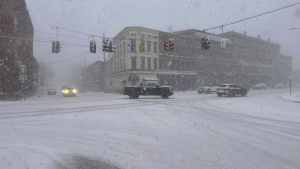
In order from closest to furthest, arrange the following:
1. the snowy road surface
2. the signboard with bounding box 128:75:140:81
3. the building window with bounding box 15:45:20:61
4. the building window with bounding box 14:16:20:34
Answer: the snowy road surface, the building window with bounding box 14:16:20:34, the building window with bounding box 15:45:20:61, the signboard with bounding box 128:75:140:81

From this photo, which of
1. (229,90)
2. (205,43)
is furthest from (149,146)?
(229,90)

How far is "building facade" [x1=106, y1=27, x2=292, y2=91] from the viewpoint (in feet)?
131

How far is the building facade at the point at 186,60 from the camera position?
131ft

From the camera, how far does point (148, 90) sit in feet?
68.6

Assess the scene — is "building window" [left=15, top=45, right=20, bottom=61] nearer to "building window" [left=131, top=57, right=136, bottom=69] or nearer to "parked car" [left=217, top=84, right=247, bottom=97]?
"building window" [left=131, top=57, right=136, bottom=69]

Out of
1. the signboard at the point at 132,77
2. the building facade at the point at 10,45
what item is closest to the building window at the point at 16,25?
the building facade at the point at 10,45

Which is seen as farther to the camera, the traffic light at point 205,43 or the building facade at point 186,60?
the building facade at point 186,60

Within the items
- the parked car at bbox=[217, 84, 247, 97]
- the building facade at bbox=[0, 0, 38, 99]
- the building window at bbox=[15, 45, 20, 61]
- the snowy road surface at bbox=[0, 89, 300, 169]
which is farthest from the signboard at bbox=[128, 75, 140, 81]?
the snowy road surface at bbox=[0, 89, 300, 169]

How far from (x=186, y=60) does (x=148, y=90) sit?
27.1 meters

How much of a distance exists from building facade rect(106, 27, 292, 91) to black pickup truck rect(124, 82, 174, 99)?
10.6 meters

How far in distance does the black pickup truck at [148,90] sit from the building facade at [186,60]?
10.6 m

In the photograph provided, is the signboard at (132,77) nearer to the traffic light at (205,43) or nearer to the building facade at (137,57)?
the building facade at (137,57)

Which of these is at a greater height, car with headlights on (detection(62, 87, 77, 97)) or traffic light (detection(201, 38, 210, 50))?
traffic light (detection(201, 38, 210, 50))

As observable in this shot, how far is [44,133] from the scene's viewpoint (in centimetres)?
629
